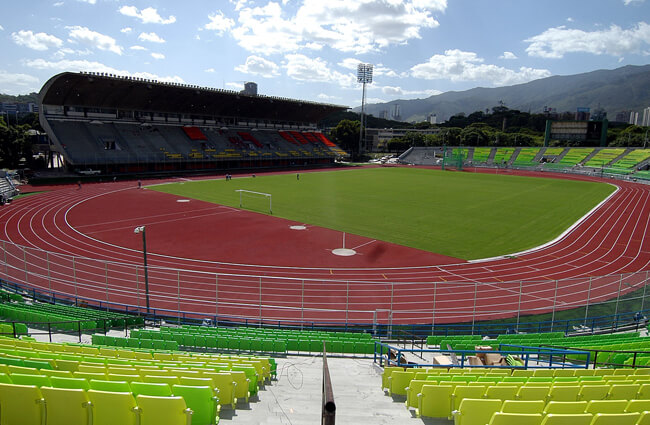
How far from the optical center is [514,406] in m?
4.80

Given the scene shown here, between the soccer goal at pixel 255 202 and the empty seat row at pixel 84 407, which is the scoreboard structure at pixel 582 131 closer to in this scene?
the soccer goal at pixel 255 202

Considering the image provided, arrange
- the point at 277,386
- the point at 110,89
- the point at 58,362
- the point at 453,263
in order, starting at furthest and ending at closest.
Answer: the point at 110,89 < the point at 453,263 < the point at 277,386 < the point at 58,362

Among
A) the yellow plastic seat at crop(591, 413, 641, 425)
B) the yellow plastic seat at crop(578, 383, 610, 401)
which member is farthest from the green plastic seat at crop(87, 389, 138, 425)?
the yellow plastic seat at crop(578, 383, 610, 401)

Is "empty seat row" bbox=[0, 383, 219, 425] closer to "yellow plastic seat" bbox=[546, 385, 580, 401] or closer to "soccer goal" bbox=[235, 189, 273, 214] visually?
"yellow plastic seat" bbox=[546, 385, 580, 401]

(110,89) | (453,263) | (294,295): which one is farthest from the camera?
(110,89)

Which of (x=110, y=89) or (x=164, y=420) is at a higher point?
(x=110, y=89)

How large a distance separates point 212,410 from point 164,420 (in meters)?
0.88

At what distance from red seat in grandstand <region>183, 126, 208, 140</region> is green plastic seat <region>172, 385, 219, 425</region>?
7897 cm

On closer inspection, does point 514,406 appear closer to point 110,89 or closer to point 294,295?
point 294,295

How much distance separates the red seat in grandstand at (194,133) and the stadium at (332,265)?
975 cm

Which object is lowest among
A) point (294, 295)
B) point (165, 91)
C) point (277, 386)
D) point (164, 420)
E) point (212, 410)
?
point (294, 295)

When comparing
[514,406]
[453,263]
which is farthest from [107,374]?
[453,263]

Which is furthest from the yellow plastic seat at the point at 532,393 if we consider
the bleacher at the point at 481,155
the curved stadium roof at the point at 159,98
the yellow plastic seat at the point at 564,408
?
Answer: the bleacher at the point at 481,155

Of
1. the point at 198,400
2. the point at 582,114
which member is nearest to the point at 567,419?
the point at 198,400
